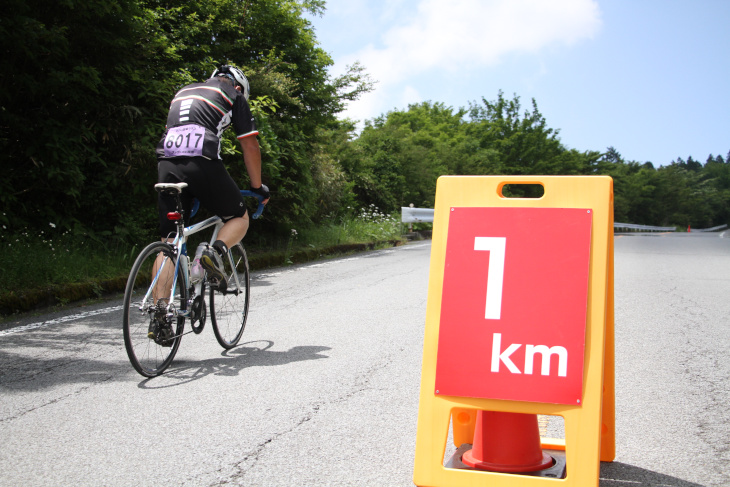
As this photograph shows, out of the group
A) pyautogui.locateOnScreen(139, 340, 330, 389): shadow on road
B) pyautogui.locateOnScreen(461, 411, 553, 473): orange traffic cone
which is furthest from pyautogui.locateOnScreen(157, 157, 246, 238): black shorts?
pyautogui.locateOnScreen(461, 411, 553, 473): orange traffic cone

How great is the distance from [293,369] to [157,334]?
2.83ft

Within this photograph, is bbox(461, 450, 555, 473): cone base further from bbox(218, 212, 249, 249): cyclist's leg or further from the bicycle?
bbox(218, 212, 249, 249): cyclist's leg

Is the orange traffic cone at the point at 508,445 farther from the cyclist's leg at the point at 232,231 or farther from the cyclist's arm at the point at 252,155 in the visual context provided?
the cyclist's arm at the point at 252,155

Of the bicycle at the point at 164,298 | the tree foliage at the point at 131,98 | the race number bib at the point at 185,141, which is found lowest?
the bicycle at the point at 164,298

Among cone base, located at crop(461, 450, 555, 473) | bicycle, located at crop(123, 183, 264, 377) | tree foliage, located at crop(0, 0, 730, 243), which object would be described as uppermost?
tree foliage, located at crop(0, 0, 730, 243)

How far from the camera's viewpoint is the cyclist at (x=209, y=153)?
165 inches

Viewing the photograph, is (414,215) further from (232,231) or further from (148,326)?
(148,326)

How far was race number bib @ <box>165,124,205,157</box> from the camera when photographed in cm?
415

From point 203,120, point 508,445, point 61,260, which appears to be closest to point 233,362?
point 203,120

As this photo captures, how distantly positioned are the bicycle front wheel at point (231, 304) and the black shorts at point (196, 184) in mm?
394

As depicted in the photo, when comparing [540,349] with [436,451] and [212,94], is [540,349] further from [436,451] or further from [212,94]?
[212,94]

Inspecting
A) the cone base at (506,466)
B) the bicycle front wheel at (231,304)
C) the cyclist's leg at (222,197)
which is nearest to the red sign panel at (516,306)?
the cone base at (506,466)

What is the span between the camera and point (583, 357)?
226cm

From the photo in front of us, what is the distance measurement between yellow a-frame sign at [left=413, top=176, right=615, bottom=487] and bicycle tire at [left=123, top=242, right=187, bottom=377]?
2044 mm
